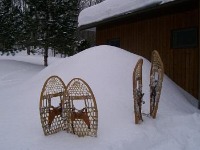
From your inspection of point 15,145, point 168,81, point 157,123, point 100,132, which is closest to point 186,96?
point 168,81

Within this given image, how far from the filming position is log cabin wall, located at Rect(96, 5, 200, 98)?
8.76 m

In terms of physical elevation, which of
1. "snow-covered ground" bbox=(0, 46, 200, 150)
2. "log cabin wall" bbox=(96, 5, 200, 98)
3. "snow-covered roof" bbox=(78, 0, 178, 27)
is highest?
"snow-covered roof" bbox=(78, 0, 178, 27)

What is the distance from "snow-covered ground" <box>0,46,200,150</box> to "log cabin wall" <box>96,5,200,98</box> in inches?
19.4

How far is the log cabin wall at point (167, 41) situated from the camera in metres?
8.76

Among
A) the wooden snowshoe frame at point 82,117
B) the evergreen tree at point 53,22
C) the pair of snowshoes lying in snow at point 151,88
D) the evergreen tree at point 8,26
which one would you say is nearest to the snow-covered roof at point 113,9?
the pair of snowshoes lying in snow at point 151,88

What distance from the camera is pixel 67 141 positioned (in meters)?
5.10

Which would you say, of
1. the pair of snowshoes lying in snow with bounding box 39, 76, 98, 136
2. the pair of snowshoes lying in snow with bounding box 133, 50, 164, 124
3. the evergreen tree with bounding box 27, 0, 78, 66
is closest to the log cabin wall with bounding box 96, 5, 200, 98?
the pair of snowshoes lying in snow with bounding box 133, 50, 164, 124

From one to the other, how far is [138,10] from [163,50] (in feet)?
5.61

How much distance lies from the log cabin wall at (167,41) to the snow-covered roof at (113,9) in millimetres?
914

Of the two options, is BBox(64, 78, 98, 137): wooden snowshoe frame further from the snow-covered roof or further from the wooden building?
the snow-covered roof

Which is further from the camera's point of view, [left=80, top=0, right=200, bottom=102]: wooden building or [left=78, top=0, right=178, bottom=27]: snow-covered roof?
[left=78, top=0, right=178, bottom=27]: snow-covered roof

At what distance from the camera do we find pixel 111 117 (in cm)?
616

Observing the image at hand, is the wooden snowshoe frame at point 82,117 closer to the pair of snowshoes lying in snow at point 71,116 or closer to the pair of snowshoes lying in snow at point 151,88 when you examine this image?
the pair of snowshoes lying in snow at point 71,116

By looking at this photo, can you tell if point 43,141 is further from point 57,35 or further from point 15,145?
point 57,35
